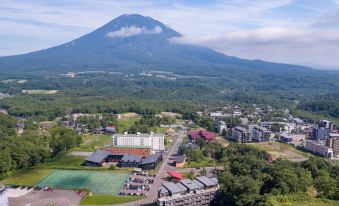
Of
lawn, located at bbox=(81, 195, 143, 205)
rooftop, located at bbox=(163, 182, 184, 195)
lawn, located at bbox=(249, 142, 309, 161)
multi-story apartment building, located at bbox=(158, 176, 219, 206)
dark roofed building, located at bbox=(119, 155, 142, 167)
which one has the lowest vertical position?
lawn, located at bbox=(249, 142, 309, 161)

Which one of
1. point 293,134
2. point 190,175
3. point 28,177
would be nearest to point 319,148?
point 293,134

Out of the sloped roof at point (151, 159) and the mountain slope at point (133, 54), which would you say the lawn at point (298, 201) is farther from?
the mountain slope at point (133, 54)

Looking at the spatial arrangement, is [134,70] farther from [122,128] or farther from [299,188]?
[299,188]

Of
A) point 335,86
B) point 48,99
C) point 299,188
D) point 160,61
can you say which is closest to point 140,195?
point 299,188

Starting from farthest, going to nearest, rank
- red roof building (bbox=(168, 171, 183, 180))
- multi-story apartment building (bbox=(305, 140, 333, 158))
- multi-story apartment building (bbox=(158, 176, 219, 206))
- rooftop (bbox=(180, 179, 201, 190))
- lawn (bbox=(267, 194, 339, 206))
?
multi-story apartment building (bbox=(305, 140, 333, 158)) < red roof building (bbox=(168, 171, 183, 180)) < rooftop (bbox=(180, 179, 201, 190)) < multi-story apartment building (bbox=(158, 176, 219, 206)) < lawn (bbox=(267, 194, 339, 206))

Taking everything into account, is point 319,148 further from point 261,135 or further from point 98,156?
point 98,156

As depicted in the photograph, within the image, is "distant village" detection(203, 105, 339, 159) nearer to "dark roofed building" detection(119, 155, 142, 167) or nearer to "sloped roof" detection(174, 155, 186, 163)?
"sloped roof" detection(174, 155, 186, 163)

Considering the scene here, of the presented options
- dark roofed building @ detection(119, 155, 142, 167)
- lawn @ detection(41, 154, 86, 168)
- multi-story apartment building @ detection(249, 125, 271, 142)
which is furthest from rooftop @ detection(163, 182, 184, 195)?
multi-story apartment building @ detection(249, 125, 271, 142)
